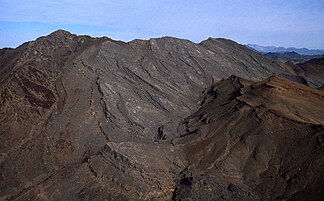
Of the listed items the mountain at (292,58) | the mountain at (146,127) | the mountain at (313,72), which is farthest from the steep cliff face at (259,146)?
the mountain at (292,58)

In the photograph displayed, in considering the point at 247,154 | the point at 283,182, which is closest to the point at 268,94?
the point at 247,154

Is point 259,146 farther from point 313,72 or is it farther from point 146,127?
point 313,72

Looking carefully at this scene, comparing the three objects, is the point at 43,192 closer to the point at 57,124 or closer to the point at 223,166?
the point at 57,124

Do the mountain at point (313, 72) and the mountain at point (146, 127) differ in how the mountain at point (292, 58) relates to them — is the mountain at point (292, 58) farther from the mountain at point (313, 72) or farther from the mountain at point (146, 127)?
the mountain at point (146, 127)

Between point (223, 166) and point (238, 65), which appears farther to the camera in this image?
point (238, 65)

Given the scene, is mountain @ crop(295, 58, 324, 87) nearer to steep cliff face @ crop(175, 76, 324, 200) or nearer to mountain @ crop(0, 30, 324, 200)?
mountain @ crop(0, 30, 324, 200)

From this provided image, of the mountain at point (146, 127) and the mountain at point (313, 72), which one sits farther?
the mountain at point (313, 72)

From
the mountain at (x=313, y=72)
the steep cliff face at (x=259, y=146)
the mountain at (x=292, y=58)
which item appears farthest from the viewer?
the mountain at (x=292, y=58)

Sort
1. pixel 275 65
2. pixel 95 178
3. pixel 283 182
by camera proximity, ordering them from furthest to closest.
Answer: pixel 275 65 → pixel 95 178 → pixel 283 182
